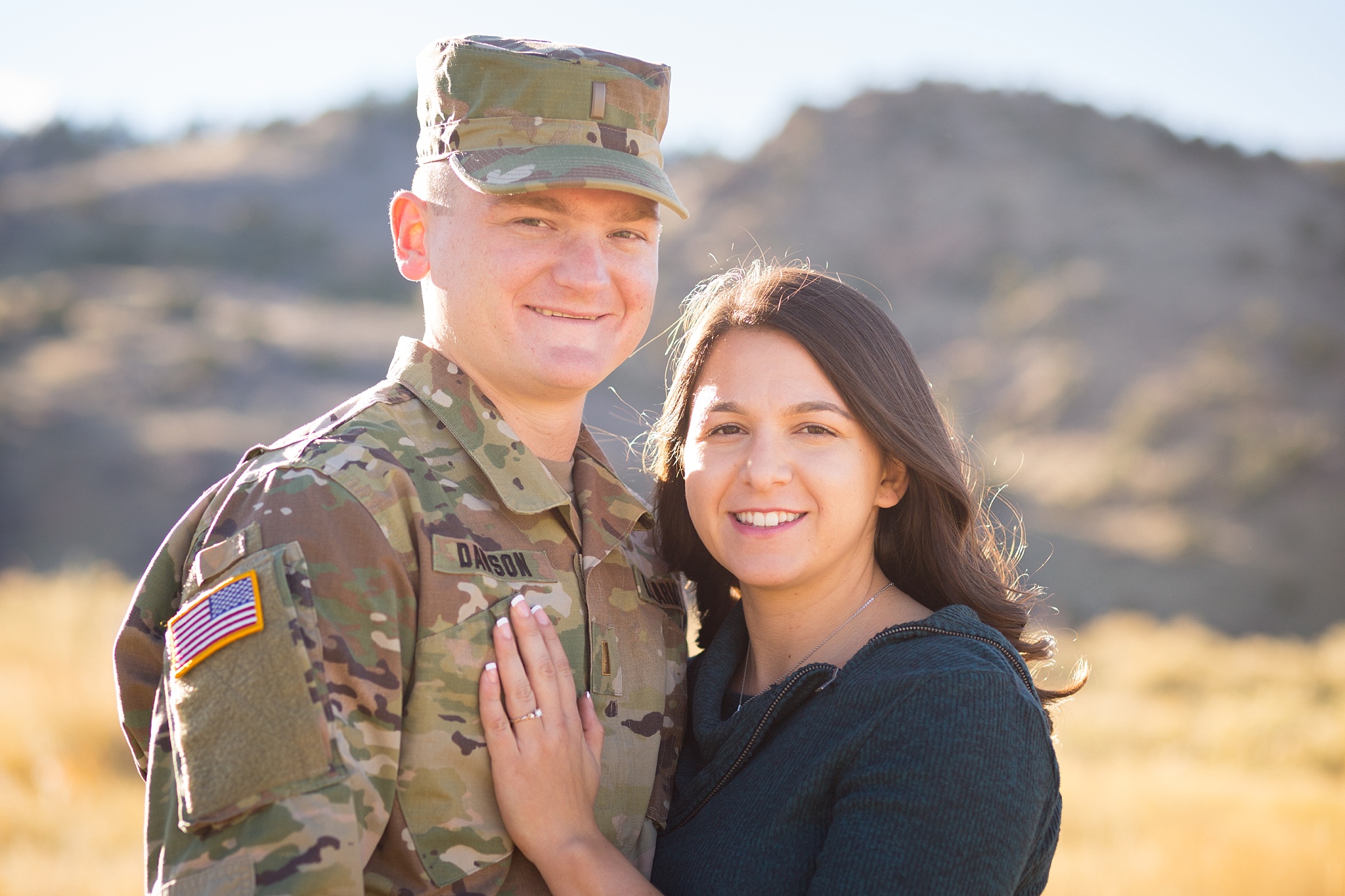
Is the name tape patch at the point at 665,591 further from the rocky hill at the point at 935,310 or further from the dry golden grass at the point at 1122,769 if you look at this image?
the rocky hill at the point at 935,310

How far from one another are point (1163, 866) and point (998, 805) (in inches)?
206

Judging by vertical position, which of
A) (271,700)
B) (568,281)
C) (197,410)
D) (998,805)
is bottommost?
(197,410)

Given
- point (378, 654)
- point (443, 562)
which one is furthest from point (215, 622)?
point (443, 562)

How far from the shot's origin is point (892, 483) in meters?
3.20

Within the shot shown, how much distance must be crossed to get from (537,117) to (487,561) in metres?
1.20

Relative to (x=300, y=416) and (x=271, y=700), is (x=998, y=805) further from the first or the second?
(x=300, y=416)

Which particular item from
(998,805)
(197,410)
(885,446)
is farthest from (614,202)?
(197,410)

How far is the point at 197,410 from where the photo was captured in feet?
79.3

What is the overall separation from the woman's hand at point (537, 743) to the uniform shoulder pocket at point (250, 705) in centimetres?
45

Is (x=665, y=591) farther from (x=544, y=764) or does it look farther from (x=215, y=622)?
(x=215, y=622)

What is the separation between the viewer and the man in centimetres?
209

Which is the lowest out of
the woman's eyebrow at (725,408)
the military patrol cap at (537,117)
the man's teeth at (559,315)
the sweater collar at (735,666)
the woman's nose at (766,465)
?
the sweater collar at (735,666)

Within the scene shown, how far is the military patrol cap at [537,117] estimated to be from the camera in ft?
9.05

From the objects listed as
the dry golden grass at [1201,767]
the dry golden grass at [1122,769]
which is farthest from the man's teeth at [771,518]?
the dry golden grass at [1201,767]
